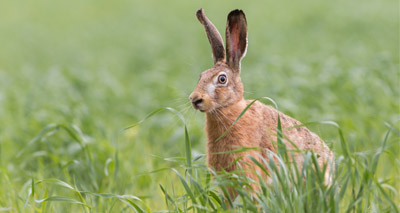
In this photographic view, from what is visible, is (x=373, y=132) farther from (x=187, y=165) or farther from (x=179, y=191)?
(x=187, y=165)

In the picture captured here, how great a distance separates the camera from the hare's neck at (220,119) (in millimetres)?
3912

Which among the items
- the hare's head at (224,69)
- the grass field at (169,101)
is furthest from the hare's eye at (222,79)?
the grass field at (169,101)

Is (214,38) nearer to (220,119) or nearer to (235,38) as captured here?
(235,38)

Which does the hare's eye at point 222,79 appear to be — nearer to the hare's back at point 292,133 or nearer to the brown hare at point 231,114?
the brown hare at point 231,114

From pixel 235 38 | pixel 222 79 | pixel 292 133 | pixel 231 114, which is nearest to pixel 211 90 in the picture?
pixel 222 79

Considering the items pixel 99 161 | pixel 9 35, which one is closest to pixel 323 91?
pixel 99 161

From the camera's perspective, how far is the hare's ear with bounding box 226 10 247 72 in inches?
151

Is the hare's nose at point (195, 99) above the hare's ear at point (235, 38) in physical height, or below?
below

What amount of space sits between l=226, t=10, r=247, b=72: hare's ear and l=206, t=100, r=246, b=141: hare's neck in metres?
0.29

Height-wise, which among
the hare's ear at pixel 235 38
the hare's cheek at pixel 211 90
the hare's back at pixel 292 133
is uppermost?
the hare's ear at pixel 235 38

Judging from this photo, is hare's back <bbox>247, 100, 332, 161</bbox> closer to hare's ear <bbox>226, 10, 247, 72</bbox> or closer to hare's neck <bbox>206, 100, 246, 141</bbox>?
hare's neck <bbox>206, 100, 246, 141</bbox>

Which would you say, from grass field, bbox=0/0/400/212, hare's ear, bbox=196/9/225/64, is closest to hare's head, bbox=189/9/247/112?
hare's ear, bbox=196/9/225/64

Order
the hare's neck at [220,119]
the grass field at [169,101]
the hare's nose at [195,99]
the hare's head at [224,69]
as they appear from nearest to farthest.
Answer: the grass field at [169,101] < the hare's nose at [195,99] < the hare's head at [224,69] < the hare's neck at [220,119]

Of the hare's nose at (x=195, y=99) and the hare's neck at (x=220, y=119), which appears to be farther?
the hare's neck at (x=220, y=119)
